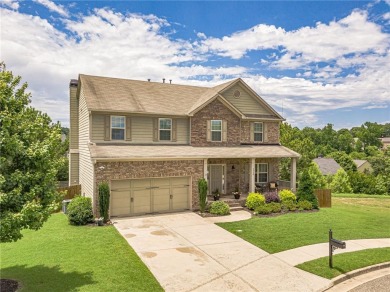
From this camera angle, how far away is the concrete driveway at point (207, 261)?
856cm

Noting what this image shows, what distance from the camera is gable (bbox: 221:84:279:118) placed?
23016 mm

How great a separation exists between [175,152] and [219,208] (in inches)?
179

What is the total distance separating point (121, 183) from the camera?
1666 centimetres

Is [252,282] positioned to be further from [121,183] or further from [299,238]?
[121,183]

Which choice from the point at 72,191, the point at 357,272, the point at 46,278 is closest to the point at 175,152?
the point at 72,191

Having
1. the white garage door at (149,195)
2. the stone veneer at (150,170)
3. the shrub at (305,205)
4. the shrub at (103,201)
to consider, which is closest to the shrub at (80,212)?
the stone veneer at (150,170)

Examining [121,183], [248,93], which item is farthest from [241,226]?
[248,93]

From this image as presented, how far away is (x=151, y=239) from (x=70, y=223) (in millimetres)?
5362

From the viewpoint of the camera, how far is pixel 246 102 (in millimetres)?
23562

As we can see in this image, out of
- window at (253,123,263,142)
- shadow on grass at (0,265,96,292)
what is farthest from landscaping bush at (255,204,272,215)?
shadow on grass at (0,265,96,292)

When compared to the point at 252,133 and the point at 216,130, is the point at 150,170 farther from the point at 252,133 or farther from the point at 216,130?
the point at 252,133

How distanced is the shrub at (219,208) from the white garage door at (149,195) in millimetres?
1821

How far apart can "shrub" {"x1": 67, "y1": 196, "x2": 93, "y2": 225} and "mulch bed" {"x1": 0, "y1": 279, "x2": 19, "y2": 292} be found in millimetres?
6348

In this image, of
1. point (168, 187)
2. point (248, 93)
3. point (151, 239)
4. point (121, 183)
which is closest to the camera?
point (151, 239)
